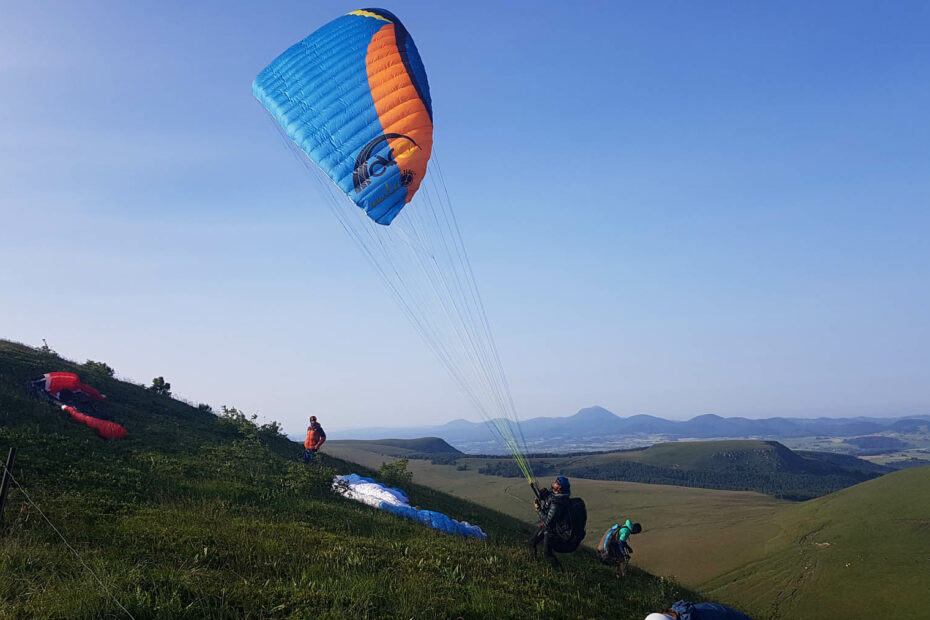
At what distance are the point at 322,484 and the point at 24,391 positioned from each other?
13500 millimetres

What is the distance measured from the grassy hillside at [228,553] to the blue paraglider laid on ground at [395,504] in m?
0.71

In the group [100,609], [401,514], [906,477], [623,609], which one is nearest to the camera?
[100,609]

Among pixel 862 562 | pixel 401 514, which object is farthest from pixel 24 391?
pixel 862 562

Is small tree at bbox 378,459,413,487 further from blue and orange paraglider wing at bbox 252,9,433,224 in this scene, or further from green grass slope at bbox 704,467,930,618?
green grass slope at bbox 704,467,930,618

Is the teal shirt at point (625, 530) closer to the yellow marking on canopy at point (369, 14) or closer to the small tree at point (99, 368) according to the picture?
the yellow marking on canopy at point (369, 14)

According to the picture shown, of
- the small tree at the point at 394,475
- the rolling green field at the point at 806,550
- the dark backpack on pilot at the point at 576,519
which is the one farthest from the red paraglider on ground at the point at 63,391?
the rolling green field at the point at 806,550

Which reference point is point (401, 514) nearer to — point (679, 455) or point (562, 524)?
point (562, 524)

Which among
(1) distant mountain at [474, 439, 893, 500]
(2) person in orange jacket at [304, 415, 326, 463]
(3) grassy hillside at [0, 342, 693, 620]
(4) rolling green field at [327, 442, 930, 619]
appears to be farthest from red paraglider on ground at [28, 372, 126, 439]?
(1) distant mountain at [474, 439, 893, 500]

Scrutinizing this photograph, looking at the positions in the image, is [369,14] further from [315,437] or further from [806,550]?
[806,550]

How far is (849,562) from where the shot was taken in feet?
110

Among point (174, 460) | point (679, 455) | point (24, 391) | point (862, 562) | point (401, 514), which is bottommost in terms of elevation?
point (679, 455)

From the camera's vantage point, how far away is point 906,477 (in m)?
50.4

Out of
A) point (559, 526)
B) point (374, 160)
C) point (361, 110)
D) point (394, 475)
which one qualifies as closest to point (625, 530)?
point (559, 526)

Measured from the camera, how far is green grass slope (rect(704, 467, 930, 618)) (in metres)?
27.5
